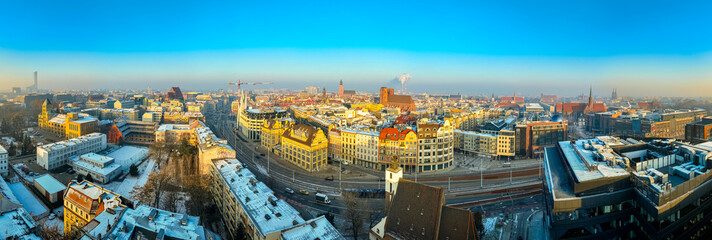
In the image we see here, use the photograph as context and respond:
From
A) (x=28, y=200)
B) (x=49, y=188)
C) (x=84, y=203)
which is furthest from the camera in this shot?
(x=49, y=188)

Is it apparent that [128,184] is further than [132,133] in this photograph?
No

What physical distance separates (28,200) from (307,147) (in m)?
29.2

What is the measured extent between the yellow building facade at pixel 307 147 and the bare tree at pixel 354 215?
1146 cm

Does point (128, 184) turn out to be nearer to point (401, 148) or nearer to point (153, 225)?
point (153, 225)

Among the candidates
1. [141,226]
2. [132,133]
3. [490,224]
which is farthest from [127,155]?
[490,224]

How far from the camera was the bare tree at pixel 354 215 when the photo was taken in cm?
2734

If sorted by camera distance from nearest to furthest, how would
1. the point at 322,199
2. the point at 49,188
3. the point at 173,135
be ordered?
the point at 322,199 → the point at 49,188 → the point at 173,135

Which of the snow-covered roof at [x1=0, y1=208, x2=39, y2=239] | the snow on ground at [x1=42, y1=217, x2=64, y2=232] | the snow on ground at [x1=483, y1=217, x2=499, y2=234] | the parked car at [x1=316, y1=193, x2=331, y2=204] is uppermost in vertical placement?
the snow-covered roof at [x1=0, y1=208, x2=39, y2=239]

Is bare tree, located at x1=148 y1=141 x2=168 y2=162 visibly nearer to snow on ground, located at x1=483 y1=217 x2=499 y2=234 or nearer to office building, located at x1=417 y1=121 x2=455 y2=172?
office building, located at x1=417 y1=121 x2=455 y2=172

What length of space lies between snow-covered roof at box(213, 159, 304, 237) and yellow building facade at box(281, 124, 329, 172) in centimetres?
1412

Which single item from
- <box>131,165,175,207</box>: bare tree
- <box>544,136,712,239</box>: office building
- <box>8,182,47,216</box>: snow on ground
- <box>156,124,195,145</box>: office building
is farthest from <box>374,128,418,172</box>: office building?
<box>8,182,47,216</box>: snow on ground

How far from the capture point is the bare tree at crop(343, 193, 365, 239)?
27344mm

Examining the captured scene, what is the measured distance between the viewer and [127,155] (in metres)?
53.4

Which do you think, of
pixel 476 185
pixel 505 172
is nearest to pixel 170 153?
pixel 476 185
